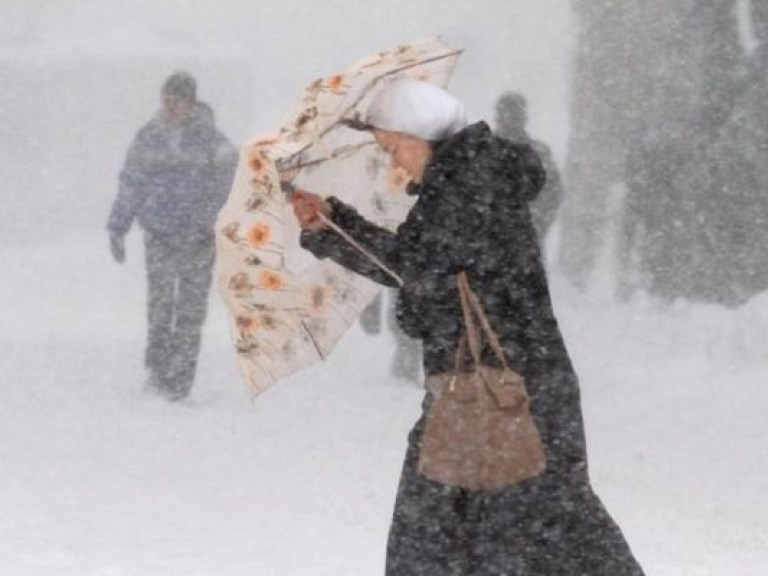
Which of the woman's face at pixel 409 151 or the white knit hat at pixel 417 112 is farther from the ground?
the white knit hat at pixel 417 112

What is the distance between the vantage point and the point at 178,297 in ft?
29.6

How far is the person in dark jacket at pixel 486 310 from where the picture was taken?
3725 mm

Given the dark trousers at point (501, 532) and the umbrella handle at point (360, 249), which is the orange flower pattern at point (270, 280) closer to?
the umbrella handle at point (360, 249)

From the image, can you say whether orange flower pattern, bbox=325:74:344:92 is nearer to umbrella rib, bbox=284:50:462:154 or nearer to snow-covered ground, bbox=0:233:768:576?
umbrella rib, bbox=284:50:462:154

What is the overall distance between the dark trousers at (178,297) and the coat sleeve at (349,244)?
16.1 ft

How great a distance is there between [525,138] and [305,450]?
81.7 inches

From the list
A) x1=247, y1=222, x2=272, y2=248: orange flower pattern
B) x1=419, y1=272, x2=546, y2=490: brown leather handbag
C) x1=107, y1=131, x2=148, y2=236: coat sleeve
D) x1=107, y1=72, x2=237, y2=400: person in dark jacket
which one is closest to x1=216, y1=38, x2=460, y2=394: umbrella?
x1=247, y1=222, x2=272, y2=248: orange flower pattern

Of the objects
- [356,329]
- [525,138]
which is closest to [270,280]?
[525,138]

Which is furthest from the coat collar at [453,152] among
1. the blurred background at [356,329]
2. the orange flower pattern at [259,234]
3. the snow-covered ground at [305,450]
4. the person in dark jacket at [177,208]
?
A: the person in dark jacket at [177,208]

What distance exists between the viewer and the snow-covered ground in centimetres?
574

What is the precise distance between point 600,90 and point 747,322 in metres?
3.43

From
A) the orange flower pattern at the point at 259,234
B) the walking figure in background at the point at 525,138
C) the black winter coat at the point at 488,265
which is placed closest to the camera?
the black winter coat at the point at 488,265

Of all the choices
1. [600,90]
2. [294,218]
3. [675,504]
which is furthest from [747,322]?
[294,218]

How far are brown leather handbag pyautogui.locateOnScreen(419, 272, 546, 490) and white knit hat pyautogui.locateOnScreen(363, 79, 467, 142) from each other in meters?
0.28
